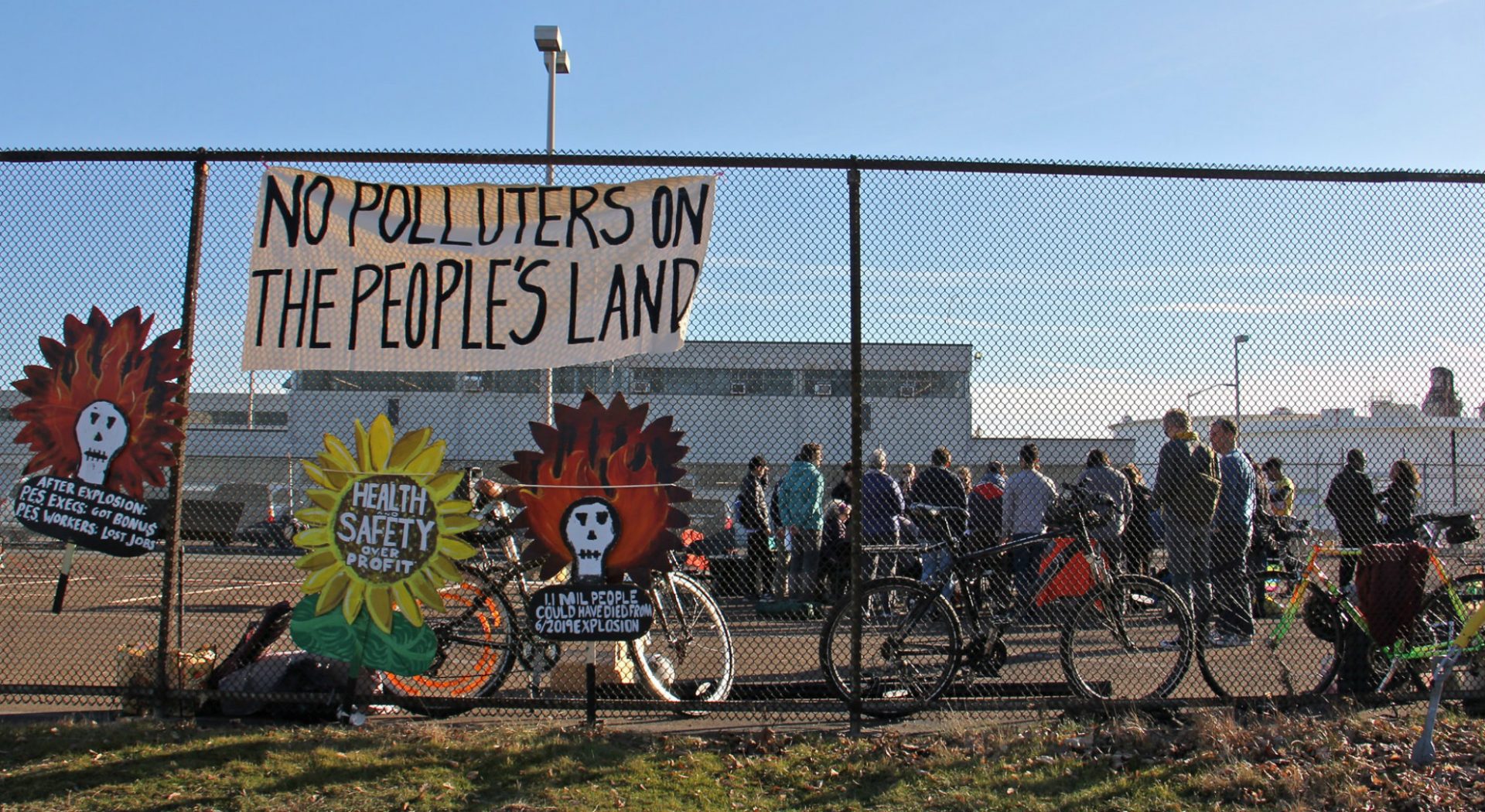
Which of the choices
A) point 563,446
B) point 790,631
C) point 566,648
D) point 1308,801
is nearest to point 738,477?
point 790,631

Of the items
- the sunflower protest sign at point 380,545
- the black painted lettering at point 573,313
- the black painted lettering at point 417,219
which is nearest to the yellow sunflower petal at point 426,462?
the sunflower protest sign at point 380,545

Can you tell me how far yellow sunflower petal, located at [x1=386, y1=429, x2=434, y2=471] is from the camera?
5.05 m

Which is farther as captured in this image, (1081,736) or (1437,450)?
(1437,450)

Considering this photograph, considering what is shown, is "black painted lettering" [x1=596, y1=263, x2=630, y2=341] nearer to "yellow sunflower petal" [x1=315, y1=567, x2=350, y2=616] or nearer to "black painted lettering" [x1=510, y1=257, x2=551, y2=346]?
"black painted lettering" [x1=510, y1=257, x2=551, y2=346]

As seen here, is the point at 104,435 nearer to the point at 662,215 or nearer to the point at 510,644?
the point at 510,644

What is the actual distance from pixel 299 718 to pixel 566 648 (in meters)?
1.44

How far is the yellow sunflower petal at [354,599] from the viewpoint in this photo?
5031 mm

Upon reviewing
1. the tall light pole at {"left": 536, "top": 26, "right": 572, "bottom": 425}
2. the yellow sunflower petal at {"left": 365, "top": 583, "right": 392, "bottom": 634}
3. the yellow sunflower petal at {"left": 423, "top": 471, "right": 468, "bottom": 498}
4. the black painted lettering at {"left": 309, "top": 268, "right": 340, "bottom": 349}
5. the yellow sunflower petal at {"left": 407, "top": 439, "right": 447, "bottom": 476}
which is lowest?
the yellow sunflower petal at {"left": 365, "top": 583, "right": 392, "bottom": 634}

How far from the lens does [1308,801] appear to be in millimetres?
4262

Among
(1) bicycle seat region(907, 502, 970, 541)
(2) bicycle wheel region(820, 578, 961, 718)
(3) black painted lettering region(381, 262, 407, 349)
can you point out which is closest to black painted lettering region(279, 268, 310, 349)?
(3) black painted lettering region(381, 262, 407, 349)

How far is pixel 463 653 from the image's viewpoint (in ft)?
17.9

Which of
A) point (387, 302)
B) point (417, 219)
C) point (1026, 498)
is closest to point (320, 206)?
point (417, 219)

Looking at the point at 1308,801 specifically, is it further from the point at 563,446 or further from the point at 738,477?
the point at 738,477

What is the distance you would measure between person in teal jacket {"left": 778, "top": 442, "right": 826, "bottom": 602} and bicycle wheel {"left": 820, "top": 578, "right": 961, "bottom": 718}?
3.48 metres
